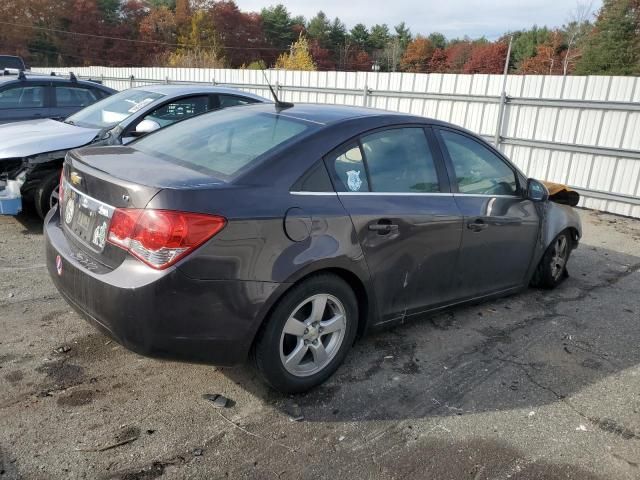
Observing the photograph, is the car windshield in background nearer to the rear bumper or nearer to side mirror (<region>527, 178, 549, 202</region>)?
the rear bumper

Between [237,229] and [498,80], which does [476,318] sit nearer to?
[237,229]

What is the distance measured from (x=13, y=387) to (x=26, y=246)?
9.36ft

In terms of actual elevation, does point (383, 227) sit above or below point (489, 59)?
below

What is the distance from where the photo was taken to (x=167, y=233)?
241 cm

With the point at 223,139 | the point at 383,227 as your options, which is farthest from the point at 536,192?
the point at 223,139

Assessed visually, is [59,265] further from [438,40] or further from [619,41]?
[438,40]

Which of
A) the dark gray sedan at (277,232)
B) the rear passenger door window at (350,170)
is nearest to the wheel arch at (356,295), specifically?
the dark gray sedan at (277,232)

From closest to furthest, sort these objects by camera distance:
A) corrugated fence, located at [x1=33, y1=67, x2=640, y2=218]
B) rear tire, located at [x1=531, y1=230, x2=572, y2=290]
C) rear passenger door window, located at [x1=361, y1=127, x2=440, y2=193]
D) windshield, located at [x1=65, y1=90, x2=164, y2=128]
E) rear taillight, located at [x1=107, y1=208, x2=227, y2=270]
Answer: rear taillight, located at [x1=107, y1=208, x2=227, y2=270], rear passenger door window, located at [x1=361, y1=127, x2=440, y2=193], rear tire, located at [x1=531, y1=230, x2=572, y2=290], windshield, located at [x1=65, y1=90, x2=164, y2=128], corrugated fence, located at [x1=33, y1=67, x2=640, y2=218]

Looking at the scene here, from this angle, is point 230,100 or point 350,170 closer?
point 350,170

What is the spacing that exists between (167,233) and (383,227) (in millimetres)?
1309

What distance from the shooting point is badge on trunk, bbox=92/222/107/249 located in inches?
105

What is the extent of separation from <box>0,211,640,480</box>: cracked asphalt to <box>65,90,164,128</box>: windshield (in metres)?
2.83

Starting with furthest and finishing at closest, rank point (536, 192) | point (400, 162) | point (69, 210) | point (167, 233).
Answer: point (536, 192)
point (400, 162)
point (69, 210)
point (167, 233)

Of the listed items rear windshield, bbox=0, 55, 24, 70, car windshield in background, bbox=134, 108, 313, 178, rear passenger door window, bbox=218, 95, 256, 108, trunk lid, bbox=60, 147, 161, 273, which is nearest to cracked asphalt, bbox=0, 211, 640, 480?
trunk lid, bbox=60, 147, 161, 273
